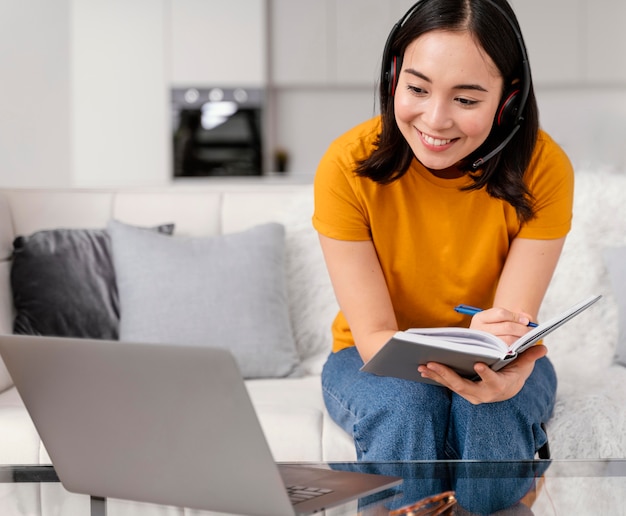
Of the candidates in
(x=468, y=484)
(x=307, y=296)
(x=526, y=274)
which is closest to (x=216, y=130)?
(x=307, y=296)

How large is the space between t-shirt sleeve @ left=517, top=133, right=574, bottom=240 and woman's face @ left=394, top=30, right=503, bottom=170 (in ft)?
0.72

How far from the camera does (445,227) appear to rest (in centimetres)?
163

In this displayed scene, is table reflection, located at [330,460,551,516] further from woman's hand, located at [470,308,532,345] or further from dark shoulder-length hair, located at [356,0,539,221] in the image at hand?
dark shoulder-length hair, located at [356,0,539,221]

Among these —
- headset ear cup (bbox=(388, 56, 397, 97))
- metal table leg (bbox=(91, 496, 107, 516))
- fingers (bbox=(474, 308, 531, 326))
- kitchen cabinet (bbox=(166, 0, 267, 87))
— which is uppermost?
kitchen cabinet (bbox=(166, 0, 267, 87))

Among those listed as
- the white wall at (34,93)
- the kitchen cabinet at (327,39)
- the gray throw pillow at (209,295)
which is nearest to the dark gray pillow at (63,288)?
the gray throw pillow at (209,295)

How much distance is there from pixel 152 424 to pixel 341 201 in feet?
2.70

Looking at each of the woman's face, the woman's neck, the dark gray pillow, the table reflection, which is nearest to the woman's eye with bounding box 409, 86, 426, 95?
the woman's face

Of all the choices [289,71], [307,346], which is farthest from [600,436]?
[289,71]

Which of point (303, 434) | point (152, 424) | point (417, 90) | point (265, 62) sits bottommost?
point (303, 434)

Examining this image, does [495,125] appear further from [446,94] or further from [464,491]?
[464,491]

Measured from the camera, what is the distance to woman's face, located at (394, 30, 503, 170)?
1.36 metres

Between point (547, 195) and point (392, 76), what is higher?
point (392, 76)

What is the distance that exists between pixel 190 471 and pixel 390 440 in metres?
0.60

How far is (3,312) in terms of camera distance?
2.12 meters
